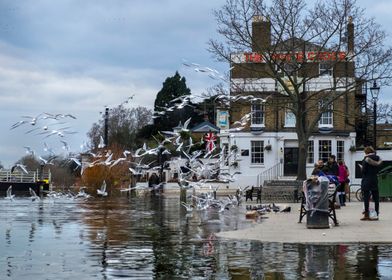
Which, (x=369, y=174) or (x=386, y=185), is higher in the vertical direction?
(x=369, y=174)

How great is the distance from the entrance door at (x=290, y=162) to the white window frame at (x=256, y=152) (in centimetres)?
188

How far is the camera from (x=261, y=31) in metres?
38.4

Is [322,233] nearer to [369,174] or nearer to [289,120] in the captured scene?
[369,174]

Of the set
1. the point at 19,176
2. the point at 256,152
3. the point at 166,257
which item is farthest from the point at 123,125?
the point at 166,257

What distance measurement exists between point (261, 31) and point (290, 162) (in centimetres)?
1512

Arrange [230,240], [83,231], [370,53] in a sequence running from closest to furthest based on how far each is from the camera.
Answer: [230,240]
[83,231]
[370,53]

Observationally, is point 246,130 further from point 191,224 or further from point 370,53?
point 191,224

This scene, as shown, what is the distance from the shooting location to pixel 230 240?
1298 centimetres

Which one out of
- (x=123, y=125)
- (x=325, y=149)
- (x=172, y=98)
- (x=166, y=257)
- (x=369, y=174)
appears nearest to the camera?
(x=166, y=257)

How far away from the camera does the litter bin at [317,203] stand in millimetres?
14938

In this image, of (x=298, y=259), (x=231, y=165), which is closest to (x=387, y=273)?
(x=298, y=259)

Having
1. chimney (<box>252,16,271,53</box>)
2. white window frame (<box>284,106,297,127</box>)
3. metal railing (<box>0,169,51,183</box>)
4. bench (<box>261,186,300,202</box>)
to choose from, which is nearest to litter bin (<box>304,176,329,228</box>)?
bench (<box>261,186,300,202</box>)

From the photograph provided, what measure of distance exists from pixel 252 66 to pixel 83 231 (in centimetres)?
2584

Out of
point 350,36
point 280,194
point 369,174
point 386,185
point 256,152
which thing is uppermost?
point 350,36
